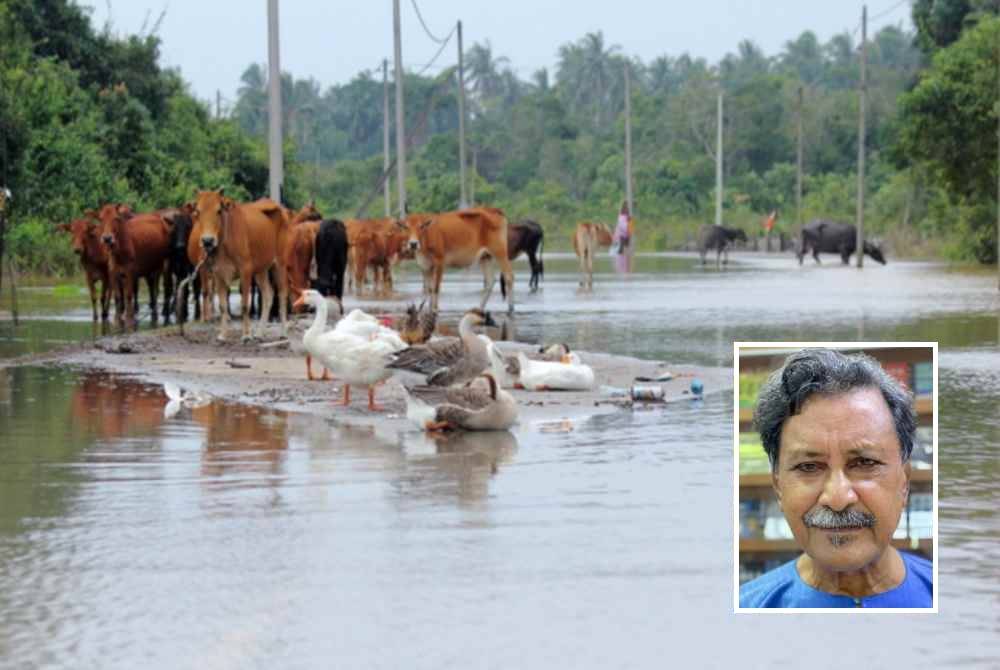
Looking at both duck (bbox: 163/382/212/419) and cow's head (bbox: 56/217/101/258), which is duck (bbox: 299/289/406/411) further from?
cow's head (bbox: 56/217/101/258)

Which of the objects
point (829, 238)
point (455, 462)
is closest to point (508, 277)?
point (455, 462)

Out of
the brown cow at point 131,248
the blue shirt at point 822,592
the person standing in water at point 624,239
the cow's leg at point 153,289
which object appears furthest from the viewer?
the person standing in water at point 624,239

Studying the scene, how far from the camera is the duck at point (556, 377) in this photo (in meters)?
16.6

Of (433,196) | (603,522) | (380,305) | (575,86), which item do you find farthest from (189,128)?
(575,86)

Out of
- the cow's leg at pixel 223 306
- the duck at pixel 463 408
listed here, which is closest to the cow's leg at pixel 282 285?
the cow's leg at pixel 223 306

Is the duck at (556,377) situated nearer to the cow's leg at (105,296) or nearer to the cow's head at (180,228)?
the cow's head at (180,228)

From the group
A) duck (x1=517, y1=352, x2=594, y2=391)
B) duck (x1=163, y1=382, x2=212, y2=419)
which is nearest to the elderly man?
duck (x1=163, y1=382, x2=212, y2=419)

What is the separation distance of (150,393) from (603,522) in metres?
7.83

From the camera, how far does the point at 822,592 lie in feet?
10.9

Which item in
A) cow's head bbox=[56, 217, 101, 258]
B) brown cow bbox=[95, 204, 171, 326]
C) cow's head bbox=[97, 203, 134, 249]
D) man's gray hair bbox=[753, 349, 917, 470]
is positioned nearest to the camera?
man's gray hair bbox=[753, 349, 917, 470]

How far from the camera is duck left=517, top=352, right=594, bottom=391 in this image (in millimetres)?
16562

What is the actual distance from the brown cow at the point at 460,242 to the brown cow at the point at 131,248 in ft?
14.2

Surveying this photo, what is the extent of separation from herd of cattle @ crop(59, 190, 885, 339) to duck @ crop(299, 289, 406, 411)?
20.0ft

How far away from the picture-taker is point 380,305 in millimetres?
31391
